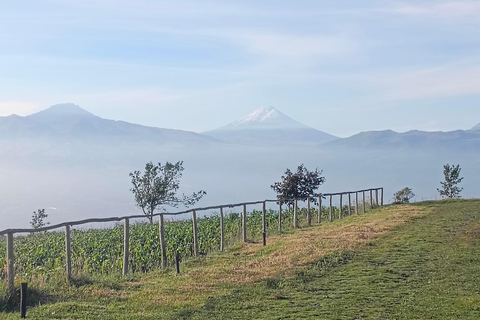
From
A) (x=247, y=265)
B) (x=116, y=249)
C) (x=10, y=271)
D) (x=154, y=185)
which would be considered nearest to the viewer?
(x=10, y=271)

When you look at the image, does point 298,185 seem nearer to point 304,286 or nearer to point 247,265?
point 247,265

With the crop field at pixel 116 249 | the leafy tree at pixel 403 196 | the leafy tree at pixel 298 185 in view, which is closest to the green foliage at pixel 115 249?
the crop field at pixel 116 249

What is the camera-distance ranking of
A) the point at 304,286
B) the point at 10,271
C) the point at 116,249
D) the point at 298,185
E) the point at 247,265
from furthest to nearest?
the point at 298,185 → the point at 116,249 → the point at 247,265 → the point at 304,286 → the point at 10,271

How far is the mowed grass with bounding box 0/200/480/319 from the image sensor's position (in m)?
10.2

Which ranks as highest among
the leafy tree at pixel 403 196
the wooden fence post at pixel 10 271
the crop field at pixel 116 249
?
the wooden fence post at pixel 10 271

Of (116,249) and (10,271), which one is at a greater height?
(10,271)

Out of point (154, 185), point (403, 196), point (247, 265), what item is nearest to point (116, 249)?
point (247, 265)

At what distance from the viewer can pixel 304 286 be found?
12.5 meters

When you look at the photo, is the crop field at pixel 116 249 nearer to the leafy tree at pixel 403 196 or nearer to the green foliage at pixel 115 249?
the green foliage at pixel 115 249

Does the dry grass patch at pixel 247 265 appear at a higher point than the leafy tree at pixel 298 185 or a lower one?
lower

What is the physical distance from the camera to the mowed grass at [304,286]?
33.3 ft

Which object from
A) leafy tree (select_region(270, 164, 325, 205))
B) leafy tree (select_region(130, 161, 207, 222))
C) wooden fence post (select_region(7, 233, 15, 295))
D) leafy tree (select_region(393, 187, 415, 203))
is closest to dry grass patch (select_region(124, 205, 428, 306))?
wooden fence post (select_region(7, 233, 15, 295))

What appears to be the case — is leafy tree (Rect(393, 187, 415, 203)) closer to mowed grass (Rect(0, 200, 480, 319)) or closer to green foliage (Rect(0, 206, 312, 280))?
green foliage (Rect(0, 206, 312, 280))

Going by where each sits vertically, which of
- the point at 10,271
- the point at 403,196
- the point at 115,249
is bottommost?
the point at 115,249
